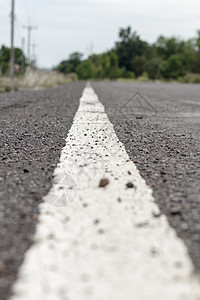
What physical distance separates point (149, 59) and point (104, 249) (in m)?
87.1

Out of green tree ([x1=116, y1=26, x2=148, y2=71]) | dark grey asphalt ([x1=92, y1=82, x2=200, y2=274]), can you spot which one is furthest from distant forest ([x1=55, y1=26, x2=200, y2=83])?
dark grey asphalt ([x1=92, y1=82, x2=200, y2=274])

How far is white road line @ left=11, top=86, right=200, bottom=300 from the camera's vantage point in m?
0.76

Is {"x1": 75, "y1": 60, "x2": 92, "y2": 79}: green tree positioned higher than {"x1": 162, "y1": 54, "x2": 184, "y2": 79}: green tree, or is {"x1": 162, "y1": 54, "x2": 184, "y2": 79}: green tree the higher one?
{"x1": 162, "y1": 54, "x2": 184, "y2": 79}: green tree

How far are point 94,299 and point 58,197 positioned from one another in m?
0.57

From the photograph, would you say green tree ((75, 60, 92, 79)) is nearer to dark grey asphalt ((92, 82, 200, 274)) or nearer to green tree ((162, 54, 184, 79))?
green tree ((162, 54, 184, 79))

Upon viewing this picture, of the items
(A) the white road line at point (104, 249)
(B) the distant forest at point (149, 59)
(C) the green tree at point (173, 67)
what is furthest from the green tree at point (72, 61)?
(A) the white road line at point (104, 249)

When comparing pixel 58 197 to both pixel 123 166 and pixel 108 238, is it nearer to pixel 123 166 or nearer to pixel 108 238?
pixel 108 238

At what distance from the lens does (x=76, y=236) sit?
98 cm

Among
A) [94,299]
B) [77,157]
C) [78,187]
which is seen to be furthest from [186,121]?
[94,299]

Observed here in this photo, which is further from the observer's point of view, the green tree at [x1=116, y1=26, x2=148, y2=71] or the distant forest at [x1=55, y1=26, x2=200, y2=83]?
the green tree at [x1=116, y1=26, x2=148, y2=71]

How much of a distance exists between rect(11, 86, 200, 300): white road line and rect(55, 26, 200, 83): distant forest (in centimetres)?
6751

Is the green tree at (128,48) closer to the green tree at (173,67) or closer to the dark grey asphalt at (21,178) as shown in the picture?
the green tree at (173,67)

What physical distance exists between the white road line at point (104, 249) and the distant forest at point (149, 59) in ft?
221

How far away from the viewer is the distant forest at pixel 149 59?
7369 cm
